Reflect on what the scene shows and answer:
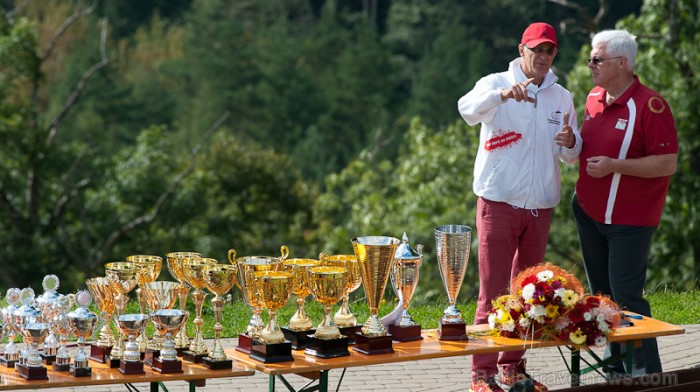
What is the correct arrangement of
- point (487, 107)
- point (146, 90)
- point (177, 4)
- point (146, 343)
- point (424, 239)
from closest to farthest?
point (146, 343), point (487, 107), point (424, 239), point (146, 90), point (177, 4)

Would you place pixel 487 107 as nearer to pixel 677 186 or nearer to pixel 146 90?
pixel 677 186

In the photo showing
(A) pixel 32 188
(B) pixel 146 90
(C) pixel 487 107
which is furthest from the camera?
(B) pixel 146 90

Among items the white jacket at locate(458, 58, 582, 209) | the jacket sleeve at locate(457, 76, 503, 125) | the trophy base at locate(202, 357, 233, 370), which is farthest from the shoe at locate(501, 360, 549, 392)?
the trophy base at locate(202, 357, 233, 370)

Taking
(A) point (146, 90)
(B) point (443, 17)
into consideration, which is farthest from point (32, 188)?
(B) point (443, 17)

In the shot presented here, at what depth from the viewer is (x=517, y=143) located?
598 cm

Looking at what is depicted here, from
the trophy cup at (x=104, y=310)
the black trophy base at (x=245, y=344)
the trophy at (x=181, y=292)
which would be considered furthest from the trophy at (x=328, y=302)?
the trophy cup at (x=104, y=310)

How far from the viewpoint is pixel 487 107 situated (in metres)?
5.84

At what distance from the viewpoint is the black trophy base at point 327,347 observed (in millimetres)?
5121

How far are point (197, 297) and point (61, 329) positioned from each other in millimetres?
567

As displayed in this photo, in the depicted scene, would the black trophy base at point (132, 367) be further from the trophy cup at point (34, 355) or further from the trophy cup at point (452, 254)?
the trophy cup at point (452, 254)

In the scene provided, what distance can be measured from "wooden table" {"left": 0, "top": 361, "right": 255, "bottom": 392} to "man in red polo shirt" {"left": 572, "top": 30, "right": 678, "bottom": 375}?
208 centimetres

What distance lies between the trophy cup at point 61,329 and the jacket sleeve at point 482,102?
209 cm

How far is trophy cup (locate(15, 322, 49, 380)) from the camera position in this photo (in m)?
4.75

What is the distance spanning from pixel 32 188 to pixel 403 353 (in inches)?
689
